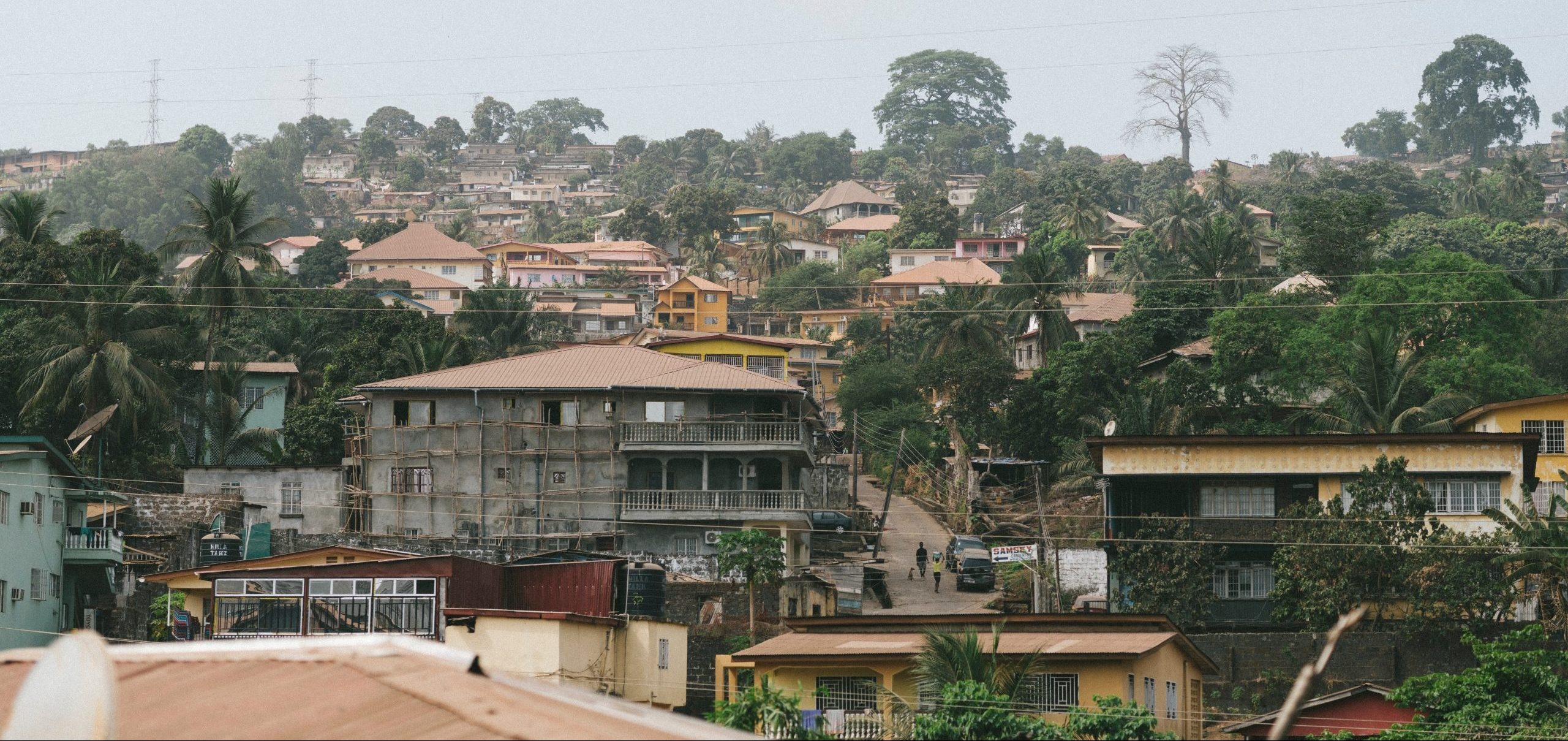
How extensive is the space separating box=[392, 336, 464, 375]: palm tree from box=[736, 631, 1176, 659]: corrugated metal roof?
3827 centimetres

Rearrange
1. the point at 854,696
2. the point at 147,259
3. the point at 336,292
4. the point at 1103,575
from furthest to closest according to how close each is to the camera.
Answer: the point at 336,292 → the point at 147,259 → the point at 1103,575 → the point at 854,696

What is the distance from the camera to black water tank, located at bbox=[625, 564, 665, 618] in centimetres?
4388

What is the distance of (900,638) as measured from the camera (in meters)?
35.8

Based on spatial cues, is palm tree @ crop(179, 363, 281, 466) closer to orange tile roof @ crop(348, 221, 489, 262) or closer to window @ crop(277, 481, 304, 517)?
window @ crop(277, 481, 304, 517)

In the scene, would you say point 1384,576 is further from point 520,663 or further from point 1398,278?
point 1398,278

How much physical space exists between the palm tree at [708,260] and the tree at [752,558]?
77.5m

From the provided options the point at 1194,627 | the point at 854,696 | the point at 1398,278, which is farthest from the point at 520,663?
the point at 1398,278

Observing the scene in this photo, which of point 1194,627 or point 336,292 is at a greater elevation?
point 336,292

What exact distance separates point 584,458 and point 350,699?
5131cm

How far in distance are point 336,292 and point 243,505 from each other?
4054 cm

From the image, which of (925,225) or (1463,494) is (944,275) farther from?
(1463,494)

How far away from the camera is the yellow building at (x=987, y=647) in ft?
108

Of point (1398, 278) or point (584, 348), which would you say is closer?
point (584, 348)

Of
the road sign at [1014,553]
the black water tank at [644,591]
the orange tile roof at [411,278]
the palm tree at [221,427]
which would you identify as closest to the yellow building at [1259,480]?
the road sign at [1014,553]
